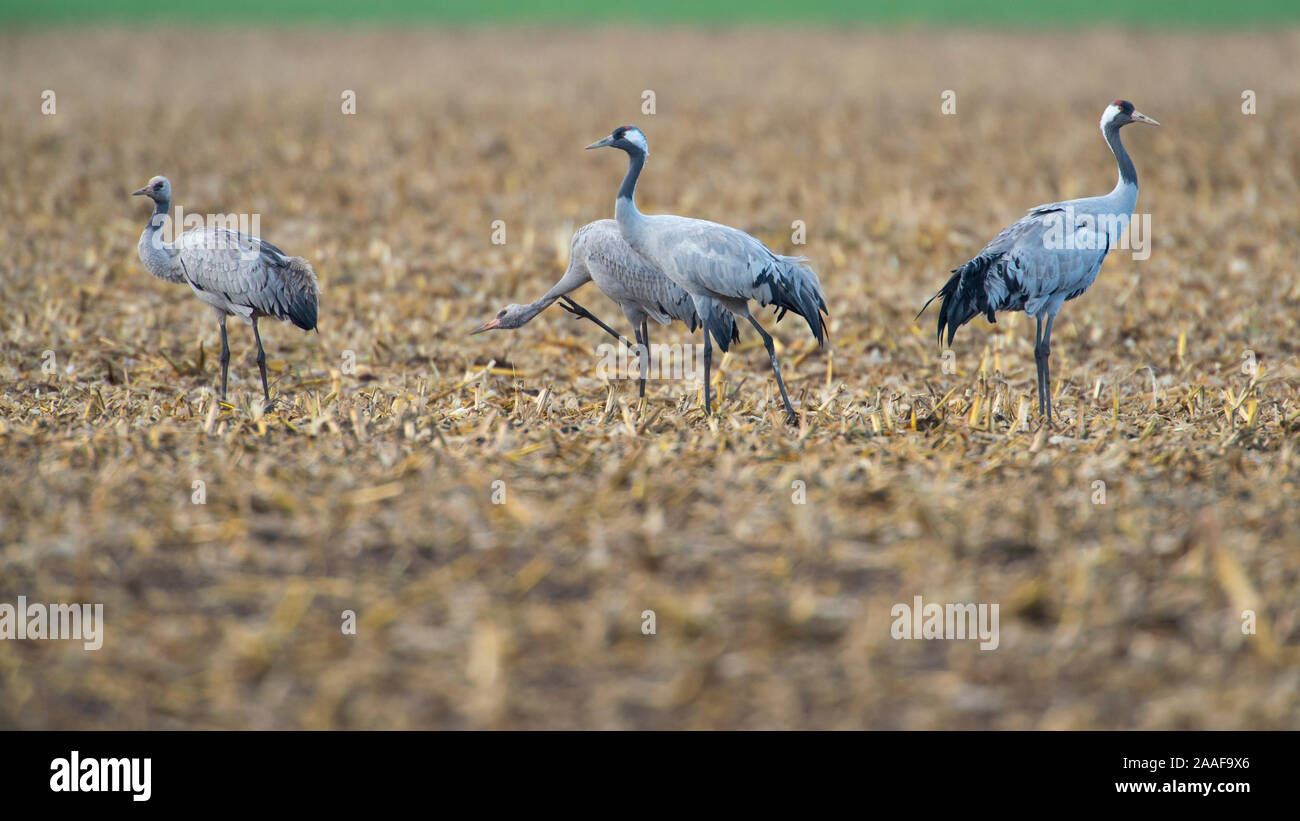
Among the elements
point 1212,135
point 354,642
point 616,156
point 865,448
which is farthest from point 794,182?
point 354,642

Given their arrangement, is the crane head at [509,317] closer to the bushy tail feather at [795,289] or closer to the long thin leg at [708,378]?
the long thin leg at [708,378]

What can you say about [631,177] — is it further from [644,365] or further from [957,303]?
[957,303]

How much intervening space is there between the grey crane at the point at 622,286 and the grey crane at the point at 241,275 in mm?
1222

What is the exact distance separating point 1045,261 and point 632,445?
114 inches

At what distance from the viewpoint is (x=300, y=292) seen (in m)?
8.10

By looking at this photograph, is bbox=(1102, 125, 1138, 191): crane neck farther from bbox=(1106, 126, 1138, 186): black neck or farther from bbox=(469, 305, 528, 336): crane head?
bbox=(469, 305, 528, 336): crane head

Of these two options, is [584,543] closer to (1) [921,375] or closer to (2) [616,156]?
(1) [921,375]

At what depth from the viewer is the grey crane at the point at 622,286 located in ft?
26.9

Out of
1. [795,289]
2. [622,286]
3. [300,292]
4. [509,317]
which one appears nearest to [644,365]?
[622,286]

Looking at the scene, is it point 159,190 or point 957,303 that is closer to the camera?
point 957,303

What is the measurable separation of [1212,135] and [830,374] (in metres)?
10.4

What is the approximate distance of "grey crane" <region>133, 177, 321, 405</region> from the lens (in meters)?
7.95

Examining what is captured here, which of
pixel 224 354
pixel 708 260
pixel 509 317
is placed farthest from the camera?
pixel 509 317
